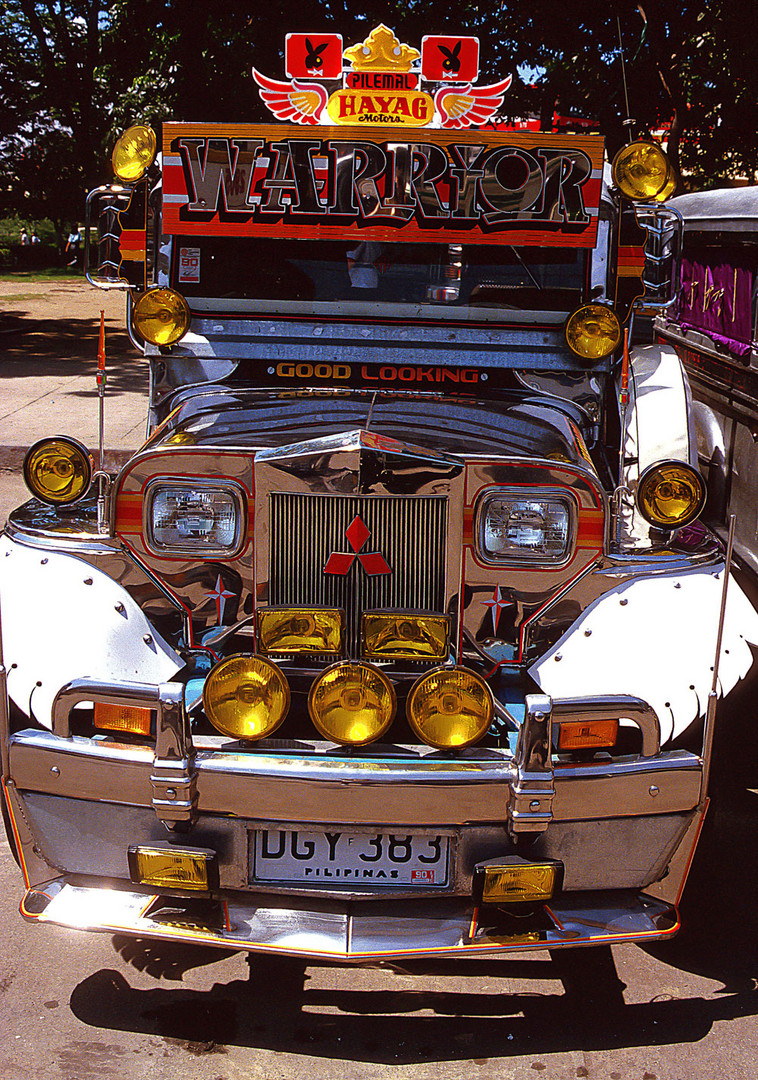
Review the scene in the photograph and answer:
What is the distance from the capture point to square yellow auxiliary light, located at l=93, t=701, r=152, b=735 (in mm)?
3100

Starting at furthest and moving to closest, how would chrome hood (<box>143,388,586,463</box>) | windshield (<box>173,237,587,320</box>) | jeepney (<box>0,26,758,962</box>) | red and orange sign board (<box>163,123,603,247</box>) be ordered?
windshield (<box>173,237,587,320</box>) → red and orange sign board (<box>163,123,603,247</box>) → chrome hood (<box>143,388,586,463</box>) → jeepney (<box>0,26,758,962</box>)

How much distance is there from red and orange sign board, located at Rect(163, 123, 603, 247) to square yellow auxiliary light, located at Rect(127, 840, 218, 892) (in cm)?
262

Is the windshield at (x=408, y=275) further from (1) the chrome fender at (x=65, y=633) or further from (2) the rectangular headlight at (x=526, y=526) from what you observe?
(1) the chrome fender at (x=65, y=633)

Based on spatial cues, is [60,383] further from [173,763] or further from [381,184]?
[173,763]

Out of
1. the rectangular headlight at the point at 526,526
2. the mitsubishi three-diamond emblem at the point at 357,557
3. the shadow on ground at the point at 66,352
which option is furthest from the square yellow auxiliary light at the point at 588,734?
the shadow on ground at the point at 66,352

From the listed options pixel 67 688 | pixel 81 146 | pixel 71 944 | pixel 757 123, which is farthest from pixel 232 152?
pixel 81 146

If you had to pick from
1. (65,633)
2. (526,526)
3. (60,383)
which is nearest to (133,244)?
(65,633)

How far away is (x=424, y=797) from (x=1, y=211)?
23.9 meters

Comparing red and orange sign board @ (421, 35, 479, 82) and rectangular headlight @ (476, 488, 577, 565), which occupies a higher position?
red and orange sign board @ (421, 35, 479, 82)

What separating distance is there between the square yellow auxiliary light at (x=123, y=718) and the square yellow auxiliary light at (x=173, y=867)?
339 millimetres

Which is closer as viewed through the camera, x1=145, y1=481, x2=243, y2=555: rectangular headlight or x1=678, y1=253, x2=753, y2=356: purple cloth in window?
x1=145, y1=481, x2=243, y2=555: rectangular headlight

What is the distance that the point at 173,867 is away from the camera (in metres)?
3.04

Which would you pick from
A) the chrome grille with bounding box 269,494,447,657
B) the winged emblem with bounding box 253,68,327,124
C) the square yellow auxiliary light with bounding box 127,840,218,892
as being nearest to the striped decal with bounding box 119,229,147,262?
the winged emblem with bounding box 253,68,327,124

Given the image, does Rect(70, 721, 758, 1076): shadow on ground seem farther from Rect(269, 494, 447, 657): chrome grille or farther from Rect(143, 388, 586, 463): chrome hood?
Rect(143, 388, 586, 463): chrome hood
